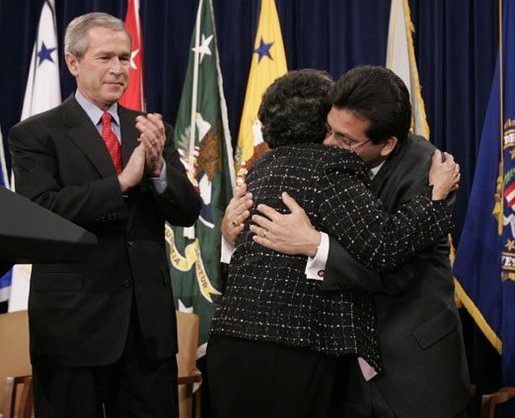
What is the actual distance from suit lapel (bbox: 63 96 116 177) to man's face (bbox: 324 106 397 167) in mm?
849

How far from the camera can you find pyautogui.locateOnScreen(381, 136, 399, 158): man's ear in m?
2.15

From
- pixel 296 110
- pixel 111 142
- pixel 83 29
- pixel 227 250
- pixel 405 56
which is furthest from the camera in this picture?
pixel 405 56

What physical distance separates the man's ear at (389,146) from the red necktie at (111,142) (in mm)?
974

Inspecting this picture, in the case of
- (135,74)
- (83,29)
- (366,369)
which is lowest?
(366,369)

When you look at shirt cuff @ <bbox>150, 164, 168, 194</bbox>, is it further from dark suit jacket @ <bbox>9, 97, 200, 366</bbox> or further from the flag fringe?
the flag fringe

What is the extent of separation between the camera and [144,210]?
8.79ft

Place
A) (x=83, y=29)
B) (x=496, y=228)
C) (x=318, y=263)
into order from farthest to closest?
(x=496, y=228) → (x=83, y=29) → (x=318, y=263)

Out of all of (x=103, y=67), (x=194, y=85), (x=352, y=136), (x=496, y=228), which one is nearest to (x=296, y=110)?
(x=352, y=136)

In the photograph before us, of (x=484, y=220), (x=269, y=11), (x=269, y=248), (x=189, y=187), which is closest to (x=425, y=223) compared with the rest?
(x=269, y=248)

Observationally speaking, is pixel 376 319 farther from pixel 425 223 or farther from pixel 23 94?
pixel 23 94

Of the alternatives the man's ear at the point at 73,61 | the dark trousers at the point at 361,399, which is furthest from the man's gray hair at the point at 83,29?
the dark trousers at the point at 361,399

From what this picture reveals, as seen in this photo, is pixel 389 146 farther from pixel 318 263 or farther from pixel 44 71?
pixel 44 71

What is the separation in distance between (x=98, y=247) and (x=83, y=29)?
82cm

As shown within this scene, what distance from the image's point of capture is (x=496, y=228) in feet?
13.8
